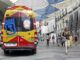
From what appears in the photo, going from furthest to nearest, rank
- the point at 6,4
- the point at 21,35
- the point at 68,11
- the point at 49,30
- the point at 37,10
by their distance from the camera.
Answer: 1. the point at 49,30
2. the point at 68,11
3. the point at 6,4
4. the point at 37,10
5. the point at 21,35

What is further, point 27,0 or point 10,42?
point 27,0

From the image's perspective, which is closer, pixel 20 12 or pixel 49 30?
pixel 20 12

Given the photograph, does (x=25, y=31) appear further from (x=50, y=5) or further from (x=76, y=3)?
(x=76, y=3)

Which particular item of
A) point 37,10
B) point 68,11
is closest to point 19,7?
point 37,10

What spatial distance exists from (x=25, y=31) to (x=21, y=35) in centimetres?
35

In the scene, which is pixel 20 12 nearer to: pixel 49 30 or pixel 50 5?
pixel 50 5

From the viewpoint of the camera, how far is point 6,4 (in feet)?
226

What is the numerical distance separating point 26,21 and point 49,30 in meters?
73.6

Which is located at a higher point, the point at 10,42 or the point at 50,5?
the point at 50,5

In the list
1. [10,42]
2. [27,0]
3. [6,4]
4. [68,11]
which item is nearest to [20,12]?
[10,42]

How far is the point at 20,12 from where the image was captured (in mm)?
25266

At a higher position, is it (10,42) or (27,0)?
(27,0)

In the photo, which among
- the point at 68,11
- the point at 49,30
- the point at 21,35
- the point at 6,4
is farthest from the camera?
the point at 49,30

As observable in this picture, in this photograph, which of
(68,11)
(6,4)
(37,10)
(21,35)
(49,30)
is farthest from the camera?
(49,30)
